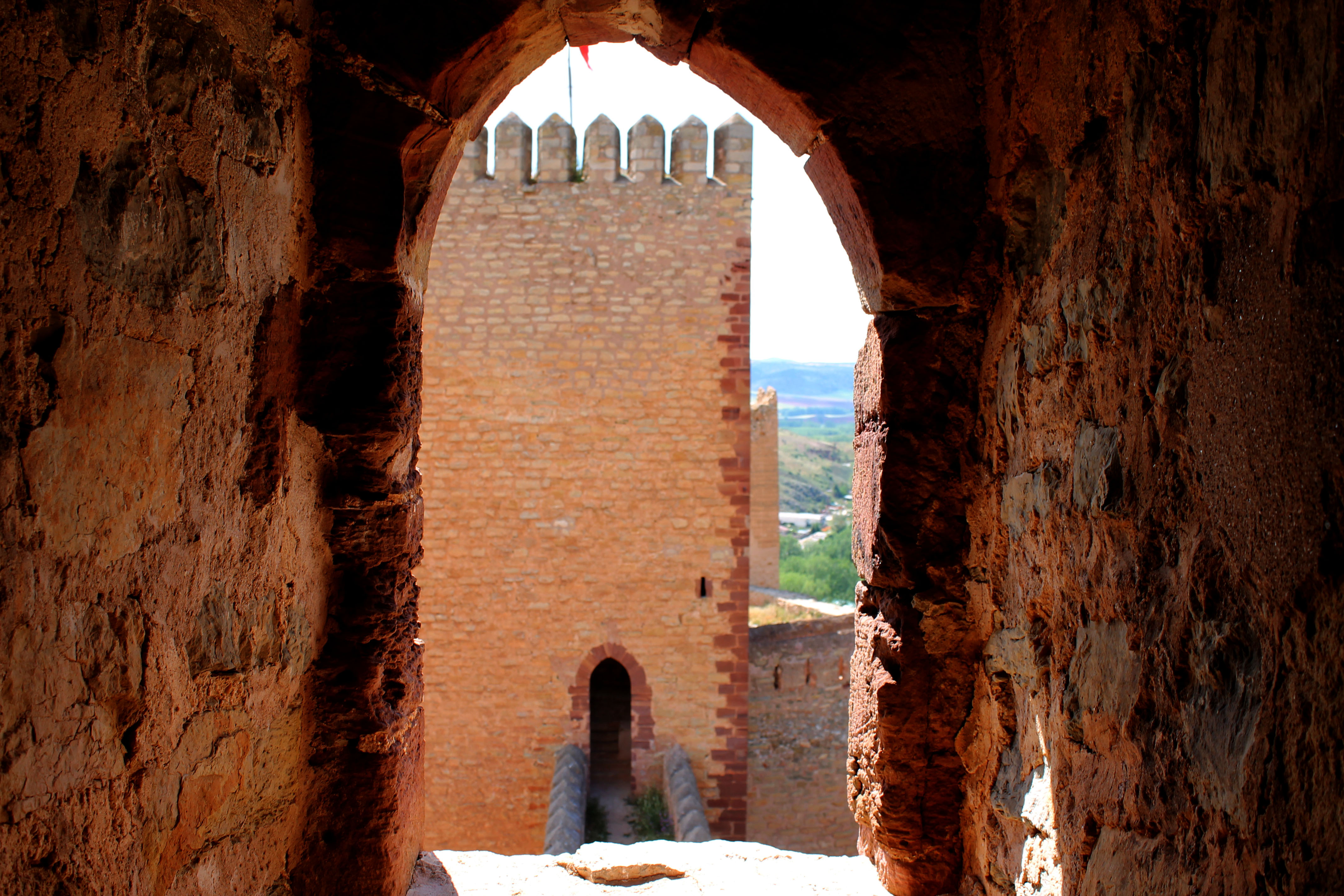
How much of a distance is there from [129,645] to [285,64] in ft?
3.67

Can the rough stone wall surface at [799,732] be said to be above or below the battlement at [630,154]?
below

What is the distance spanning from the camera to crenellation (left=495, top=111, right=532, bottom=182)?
297 inches

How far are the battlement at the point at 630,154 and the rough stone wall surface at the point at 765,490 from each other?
16.7 ft

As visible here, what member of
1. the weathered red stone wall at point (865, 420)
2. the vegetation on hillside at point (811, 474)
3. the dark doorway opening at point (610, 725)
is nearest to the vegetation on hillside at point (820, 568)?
the vegetation on hillside at point (811, 474)

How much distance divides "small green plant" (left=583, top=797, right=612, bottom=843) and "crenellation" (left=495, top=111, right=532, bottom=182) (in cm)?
527

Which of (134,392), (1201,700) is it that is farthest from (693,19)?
(1201,700)

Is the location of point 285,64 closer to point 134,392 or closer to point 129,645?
point 134,392

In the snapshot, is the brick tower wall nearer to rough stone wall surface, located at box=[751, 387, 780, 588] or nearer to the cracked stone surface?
rough stone wall surface, located at box=[751, 387, 780, 588]

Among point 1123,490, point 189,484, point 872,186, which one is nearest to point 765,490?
point 872,186

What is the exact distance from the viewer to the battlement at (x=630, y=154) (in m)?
7.56

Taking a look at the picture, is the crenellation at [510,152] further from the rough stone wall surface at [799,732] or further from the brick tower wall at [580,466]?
the rough stone wall surface at [799,732]

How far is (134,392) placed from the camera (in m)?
1.16

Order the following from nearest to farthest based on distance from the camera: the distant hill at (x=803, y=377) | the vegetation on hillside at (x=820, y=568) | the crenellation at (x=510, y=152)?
the crenellation at (x=510, y=152) < the vegetation on hillside at (x=820, y=568) < the distant hill at (x=803, y=377)

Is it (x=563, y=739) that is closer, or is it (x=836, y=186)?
(x=836, y=186)
